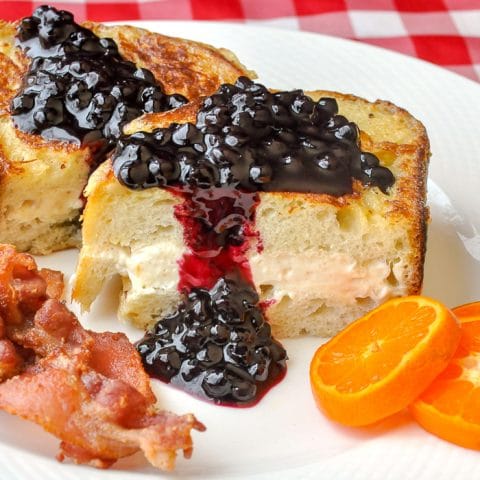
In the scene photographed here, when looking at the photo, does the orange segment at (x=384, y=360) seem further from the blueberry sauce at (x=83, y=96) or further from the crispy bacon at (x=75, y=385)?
the blueberry sauce at (x=83, y=96)

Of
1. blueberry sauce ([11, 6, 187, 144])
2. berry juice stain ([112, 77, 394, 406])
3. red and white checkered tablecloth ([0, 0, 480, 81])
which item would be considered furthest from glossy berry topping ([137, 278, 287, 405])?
red and white checkered tablecloth ([0, 0, 480, 81])

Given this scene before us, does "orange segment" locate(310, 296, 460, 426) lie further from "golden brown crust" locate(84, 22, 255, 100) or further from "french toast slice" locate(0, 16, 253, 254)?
"golden brown crust" locate(84, 22, 255, 100)

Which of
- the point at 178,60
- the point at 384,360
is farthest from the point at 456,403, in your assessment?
the point at 178,60

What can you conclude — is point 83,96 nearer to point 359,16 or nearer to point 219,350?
point 219,350

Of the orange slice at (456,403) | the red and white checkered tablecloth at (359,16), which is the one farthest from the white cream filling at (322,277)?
the red and white checkered tablecloth at (359,16)

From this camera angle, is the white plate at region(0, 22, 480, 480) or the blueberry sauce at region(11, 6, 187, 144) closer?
the white plate at region(0, 22, 480, 480)

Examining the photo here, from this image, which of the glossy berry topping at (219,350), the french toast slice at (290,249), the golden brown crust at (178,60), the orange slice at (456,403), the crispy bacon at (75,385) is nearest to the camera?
the crispy bacon at (75,385)

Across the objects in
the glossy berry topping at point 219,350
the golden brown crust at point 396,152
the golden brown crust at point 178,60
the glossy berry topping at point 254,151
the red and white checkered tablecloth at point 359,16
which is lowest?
the red and white checkered tablecloth at point 359,16
